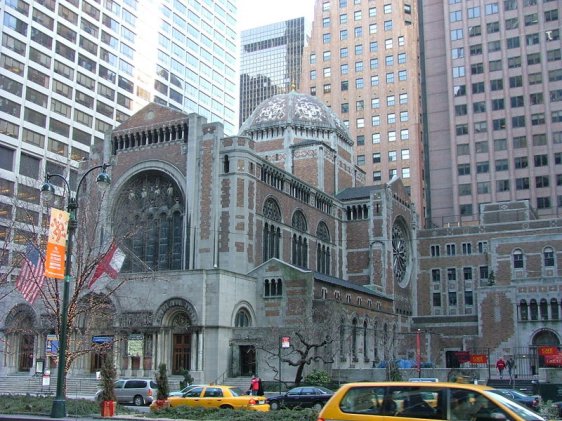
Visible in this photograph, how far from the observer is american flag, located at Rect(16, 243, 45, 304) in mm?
33094

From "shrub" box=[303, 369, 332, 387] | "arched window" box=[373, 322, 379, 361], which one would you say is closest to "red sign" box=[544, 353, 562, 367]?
"shrub" box=[303, 369, 332, 387]

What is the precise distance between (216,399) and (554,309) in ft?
145

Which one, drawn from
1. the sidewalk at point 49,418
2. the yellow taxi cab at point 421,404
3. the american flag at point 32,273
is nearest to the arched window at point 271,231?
the american flag at point 32,273

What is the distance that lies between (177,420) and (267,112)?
204ft

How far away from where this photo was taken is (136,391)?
1596 inches

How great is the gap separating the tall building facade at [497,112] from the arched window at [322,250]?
117ft

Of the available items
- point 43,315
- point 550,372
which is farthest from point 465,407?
point 43,315

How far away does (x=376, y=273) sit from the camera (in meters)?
76.2

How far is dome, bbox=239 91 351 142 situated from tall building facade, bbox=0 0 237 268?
772 inches

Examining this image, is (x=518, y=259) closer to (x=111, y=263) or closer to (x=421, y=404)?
(x=111, y=263)

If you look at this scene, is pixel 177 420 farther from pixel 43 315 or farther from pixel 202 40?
pixel 202 40

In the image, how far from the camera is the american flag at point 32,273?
33094mm

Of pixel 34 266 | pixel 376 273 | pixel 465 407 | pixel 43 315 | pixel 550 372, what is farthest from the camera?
pixel 376 273

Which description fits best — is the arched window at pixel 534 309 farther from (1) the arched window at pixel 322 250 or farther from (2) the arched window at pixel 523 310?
(1) the arched window at pixel 322 250
